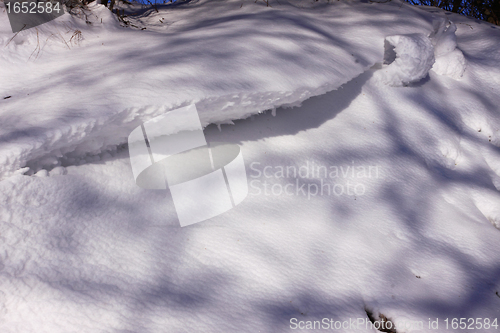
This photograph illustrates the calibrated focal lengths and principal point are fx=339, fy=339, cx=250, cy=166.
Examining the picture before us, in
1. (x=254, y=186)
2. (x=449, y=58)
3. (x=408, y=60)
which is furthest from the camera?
(x=449, y=58)

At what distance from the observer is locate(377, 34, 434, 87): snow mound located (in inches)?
84.0

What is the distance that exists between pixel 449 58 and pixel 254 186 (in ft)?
6.04

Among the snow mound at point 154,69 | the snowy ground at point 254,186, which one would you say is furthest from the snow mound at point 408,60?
the snow mound at point 154,69

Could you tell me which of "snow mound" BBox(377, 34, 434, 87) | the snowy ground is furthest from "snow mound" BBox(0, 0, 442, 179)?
"snow mound" BBox(377, 34, 434, 87)

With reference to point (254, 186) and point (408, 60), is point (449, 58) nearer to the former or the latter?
point (408, 60)

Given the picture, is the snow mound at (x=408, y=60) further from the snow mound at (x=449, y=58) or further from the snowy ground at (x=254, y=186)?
the snow mound at (x=449, y=58)

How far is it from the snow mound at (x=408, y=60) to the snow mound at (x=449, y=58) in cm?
22

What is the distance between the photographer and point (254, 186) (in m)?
1.51

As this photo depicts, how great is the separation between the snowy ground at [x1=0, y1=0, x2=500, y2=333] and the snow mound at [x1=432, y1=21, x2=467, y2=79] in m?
0.20

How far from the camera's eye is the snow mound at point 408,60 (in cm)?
213

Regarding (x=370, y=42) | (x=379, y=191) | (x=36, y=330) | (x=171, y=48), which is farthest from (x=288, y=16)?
(x=36, y=330)

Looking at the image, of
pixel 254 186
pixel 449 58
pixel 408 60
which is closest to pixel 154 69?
pixel 254 186

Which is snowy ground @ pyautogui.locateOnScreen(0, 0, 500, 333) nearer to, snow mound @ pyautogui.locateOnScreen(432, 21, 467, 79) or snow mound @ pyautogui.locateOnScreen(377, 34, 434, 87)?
snow mound @ pyautogui.locateOnScreen(377, 34, 434, 87)

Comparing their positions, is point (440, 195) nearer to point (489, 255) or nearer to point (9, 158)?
point (489, 255)
